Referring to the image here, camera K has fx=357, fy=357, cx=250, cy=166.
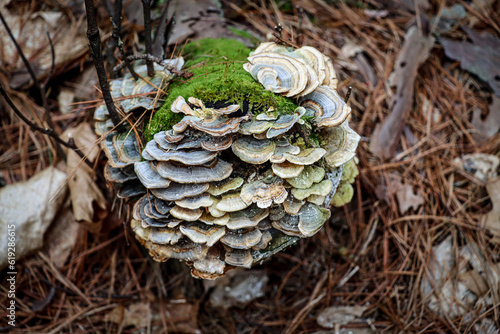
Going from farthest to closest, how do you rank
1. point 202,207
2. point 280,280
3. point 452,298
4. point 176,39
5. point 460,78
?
point 460,78
point 280,280
point 176,39
point 452,298
point 202,207

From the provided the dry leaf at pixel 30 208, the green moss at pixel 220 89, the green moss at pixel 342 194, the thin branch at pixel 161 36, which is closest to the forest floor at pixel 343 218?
the dry leaf at pixel 30 208

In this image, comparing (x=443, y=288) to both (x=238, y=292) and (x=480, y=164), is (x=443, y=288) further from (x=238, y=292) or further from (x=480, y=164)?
(x=238, y=292)

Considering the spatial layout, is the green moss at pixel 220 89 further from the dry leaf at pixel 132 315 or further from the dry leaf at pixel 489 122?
the dry leaf at pixel 489 122

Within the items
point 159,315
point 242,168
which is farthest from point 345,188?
point 159,315

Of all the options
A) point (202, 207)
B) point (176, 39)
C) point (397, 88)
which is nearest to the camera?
point (202, 207)

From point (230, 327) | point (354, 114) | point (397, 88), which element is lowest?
point (230, 327)

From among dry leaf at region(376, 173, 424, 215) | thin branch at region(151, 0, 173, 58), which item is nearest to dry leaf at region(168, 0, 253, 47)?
thin branch at region(151, 0, 173, 58)

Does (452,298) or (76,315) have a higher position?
(452,298)

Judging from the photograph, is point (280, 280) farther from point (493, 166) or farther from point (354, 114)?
point (493, 166)

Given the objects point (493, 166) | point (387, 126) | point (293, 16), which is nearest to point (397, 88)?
point (387, 126)
